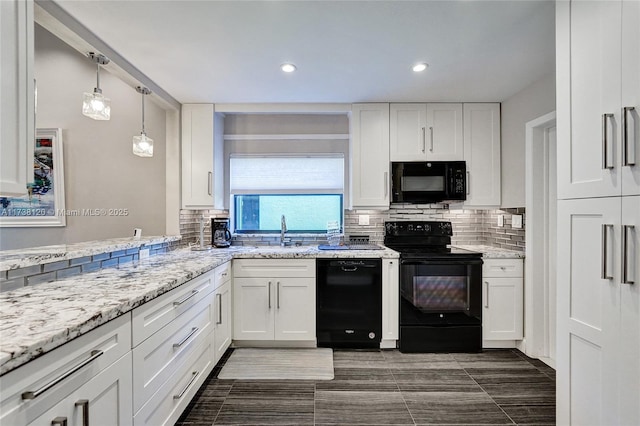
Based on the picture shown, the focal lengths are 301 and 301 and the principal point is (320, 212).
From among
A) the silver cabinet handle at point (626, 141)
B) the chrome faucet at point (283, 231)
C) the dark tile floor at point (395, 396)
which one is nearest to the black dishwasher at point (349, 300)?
the dark tile floor at point (395, 396)

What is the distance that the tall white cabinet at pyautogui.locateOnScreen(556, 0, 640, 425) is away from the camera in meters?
1.21

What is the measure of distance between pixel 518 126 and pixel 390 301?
6.61 ft

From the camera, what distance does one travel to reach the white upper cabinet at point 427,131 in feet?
10.2

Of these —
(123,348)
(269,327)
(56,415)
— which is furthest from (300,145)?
(56,415)

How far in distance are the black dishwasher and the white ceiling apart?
1636 mm

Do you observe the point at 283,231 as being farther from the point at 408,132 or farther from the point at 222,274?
the point at 408,132

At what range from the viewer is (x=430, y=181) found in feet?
10.1

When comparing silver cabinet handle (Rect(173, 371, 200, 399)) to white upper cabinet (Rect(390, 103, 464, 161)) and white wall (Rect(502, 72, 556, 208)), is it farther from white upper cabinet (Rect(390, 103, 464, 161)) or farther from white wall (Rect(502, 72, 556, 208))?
white wall (Rect(502, 72, 556, 208))

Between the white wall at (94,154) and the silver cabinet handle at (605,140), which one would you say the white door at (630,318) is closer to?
the silver cabinet handle at (605,140)

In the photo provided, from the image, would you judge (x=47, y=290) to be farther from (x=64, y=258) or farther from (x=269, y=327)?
(x=269, y=327)

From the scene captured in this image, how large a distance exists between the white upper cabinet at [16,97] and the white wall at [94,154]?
1064 mm

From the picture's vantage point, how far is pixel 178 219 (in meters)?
3.10

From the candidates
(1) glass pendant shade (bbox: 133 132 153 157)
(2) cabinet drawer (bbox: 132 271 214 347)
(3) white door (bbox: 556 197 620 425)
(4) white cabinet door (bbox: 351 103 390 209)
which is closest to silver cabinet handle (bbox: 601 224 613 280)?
(3) white door (bbox: 556 197 620 425)

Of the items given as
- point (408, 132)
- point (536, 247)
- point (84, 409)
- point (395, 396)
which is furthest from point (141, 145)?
point (536, 247)
